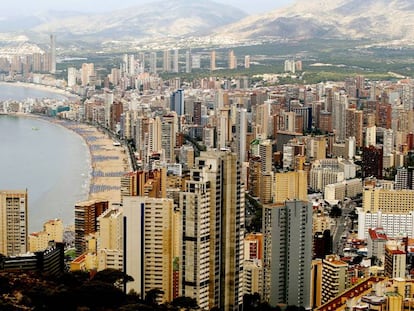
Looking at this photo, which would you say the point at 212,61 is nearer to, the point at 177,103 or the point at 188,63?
the point at 188,63

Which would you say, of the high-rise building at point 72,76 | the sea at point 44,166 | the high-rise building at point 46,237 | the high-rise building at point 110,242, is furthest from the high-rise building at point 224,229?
the high-rise building at point 72,76

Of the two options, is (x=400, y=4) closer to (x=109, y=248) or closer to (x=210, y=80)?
(x=210, y=80)

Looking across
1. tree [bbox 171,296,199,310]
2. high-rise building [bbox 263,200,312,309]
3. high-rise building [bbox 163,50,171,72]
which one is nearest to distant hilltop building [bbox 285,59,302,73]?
high-rise building [bbox 163,50,171,72]

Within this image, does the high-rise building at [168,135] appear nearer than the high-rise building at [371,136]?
Yes

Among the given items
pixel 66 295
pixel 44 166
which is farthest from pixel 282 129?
pixel 66 295

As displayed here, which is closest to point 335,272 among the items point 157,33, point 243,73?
point 243,73

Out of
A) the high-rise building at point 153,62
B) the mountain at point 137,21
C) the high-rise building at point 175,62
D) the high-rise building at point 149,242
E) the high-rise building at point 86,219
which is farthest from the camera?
the mountain at point 137,21

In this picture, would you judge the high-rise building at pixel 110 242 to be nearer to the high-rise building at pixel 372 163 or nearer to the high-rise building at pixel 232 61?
the high-rise building at pixel 372 163
